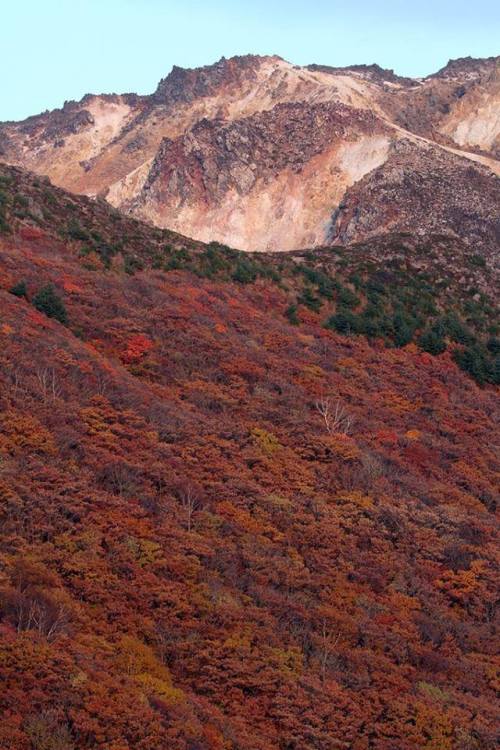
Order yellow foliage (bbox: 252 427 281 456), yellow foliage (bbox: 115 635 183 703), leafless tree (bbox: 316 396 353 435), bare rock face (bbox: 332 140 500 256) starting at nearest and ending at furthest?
yellow foliage (bbox: 115 635 183 703) → yellow foliage (bbox: 252 427 281 456) → leafless tree (bbox: 316 396 353 435) → bare rock face (bbox: 332 140 500 256)

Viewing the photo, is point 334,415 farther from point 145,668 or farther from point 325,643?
point 145,668

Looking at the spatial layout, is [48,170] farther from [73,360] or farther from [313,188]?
[73,360]

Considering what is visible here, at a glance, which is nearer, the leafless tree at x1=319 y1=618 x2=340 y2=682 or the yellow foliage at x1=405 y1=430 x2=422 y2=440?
the leafless tree at x1=319 y1=618 x2=340 y2=682

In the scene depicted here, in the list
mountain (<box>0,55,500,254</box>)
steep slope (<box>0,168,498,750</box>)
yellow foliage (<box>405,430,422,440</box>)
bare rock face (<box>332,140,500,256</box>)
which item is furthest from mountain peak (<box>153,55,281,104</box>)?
yellow foliage (<box>405,430,422,440</box>)

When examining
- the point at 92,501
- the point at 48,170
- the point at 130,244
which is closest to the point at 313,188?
the point at 130,244

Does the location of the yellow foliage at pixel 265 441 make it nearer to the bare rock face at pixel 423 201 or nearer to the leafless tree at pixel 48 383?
the leafless tree at pixel 48 383

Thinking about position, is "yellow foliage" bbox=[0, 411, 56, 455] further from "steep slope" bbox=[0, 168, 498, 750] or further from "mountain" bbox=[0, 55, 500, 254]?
"mountain" bbox=[0, 55, 500, 254]
